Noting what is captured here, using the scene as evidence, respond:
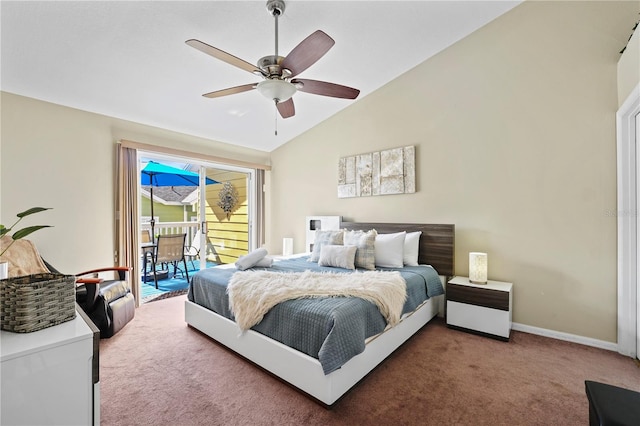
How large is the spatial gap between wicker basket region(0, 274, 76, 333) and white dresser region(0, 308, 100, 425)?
30 mm

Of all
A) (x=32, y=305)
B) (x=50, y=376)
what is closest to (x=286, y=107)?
(x=32, y=305)

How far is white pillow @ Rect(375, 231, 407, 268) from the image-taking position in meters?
3.23

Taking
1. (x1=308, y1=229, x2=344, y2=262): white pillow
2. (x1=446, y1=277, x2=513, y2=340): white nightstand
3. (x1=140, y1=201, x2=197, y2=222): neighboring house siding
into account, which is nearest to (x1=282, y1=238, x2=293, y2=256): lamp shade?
(x1=308, y1=229, x2=344, y2=262): white pillow

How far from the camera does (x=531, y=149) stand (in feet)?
9.51

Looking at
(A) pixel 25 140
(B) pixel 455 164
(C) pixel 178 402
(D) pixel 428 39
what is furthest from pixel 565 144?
(A) pixel 25 140

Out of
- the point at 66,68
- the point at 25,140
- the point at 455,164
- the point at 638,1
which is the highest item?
the point at 638,1

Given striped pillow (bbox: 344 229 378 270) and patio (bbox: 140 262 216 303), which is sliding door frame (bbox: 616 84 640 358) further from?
patio (bbox: 140 262 216 303)

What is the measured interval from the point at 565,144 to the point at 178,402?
395 cm

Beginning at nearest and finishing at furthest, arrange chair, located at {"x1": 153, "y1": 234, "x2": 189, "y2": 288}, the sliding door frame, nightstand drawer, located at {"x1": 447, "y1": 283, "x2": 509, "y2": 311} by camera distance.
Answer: the sliding door frame
nightstand drawer, located at {"x1": 447, "y1": 283, "x2": 509, "y2": 311}
chair, located at {"x1": 153, "y1": 234, "x2": 189, "y2": 288}

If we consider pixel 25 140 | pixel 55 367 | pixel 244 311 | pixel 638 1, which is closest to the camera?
pixel 55 367

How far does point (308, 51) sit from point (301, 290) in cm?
172

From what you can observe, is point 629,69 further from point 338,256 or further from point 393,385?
point 393,385

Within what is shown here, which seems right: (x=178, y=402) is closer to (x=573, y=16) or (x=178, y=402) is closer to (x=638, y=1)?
(x=573, y=16)

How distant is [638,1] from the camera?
2428 millimetres
